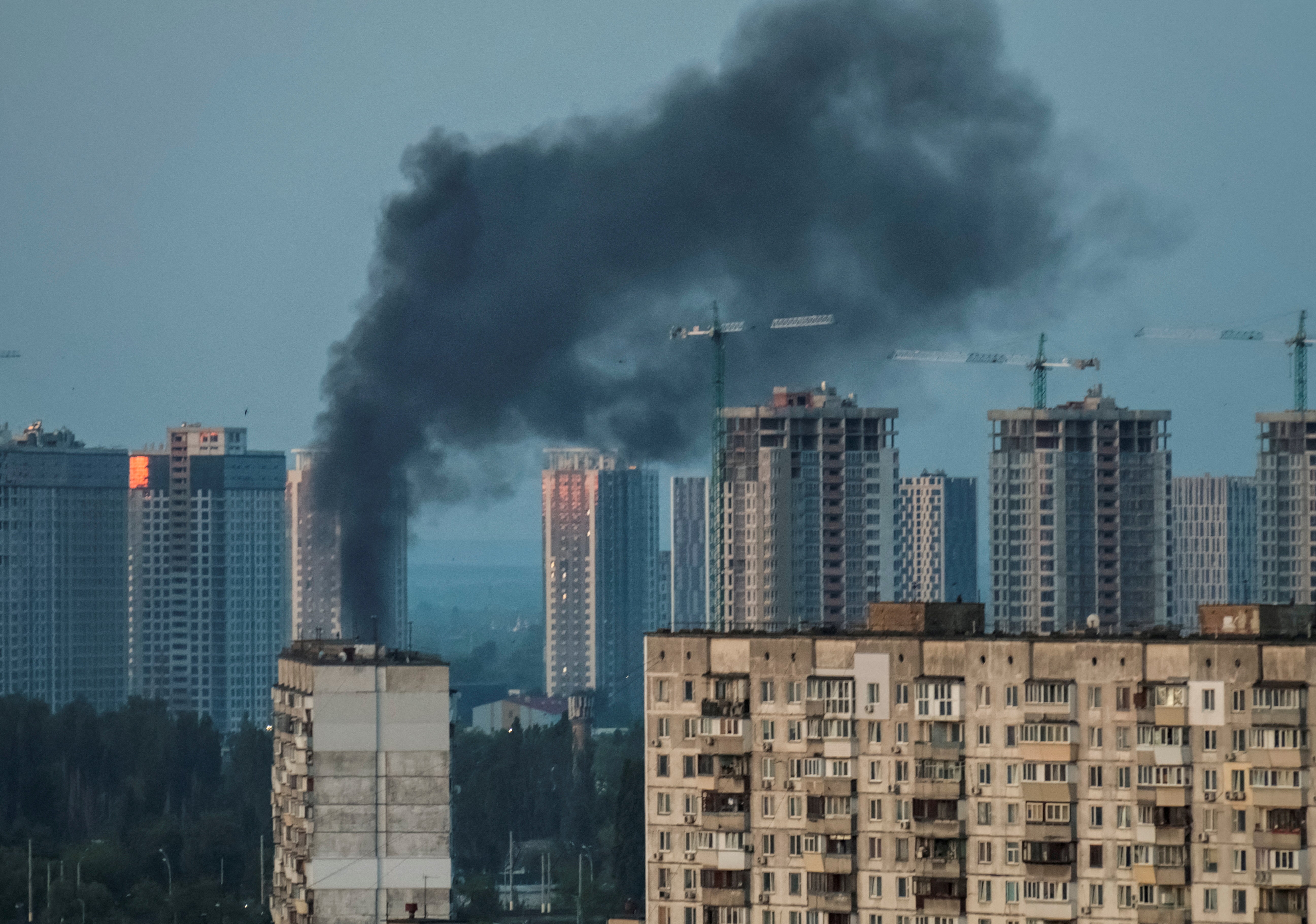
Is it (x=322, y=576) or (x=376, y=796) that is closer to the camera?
(x=376, y=796)

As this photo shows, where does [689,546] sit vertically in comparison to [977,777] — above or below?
above

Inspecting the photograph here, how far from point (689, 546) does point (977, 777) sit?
124 meters

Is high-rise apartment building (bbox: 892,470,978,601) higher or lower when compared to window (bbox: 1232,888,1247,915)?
higher

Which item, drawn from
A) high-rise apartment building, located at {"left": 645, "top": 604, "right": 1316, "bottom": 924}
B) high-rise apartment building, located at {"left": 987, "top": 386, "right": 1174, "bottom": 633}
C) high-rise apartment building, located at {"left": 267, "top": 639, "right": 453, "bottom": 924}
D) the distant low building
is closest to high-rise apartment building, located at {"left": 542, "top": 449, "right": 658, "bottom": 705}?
the distant low building

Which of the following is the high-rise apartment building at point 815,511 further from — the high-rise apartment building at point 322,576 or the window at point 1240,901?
the window at point 1240,901

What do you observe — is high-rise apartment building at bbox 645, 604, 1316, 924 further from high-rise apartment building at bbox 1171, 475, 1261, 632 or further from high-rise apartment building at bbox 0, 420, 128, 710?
high-rise apartment building at bbox 1171, 475, 1261, 632

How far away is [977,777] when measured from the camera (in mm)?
24797

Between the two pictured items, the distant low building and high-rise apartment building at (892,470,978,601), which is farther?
high-rise apartment building at (892,470,978,601)

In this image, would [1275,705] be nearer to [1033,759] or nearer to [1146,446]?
[1033,759]

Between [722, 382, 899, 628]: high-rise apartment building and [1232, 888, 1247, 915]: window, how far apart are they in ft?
181

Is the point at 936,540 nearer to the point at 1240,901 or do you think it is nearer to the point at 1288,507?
the point at 1288,507

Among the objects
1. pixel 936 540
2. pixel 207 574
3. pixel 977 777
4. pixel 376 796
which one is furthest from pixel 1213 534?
pixel 977 777

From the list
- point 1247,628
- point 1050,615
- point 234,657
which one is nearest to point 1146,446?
point 1050,615

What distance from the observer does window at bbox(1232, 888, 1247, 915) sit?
76.5 ft
